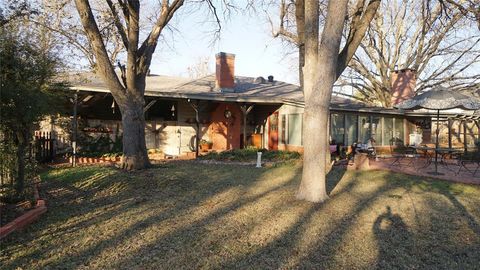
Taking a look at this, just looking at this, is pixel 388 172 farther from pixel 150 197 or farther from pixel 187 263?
pixel 187 263

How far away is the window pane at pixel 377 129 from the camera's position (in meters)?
17.9

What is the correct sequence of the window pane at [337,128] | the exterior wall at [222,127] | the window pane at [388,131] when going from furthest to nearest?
the window pane at [388,131], the exterior wall at [222,127], the window pane at [337,128]

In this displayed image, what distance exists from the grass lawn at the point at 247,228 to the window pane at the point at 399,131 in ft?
37.2

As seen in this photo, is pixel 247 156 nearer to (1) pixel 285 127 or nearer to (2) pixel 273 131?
(1) pixel 285 127

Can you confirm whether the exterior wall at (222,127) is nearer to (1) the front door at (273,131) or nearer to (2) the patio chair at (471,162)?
(1) the front door at (273,131)

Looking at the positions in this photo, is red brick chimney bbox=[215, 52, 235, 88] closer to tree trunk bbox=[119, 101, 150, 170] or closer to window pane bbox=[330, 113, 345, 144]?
window pane bbox=[330, 113, 345, 144]

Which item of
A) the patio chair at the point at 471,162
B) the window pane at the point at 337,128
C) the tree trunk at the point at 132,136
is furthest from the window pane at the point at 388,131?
the tree trunk at the point at 132,136

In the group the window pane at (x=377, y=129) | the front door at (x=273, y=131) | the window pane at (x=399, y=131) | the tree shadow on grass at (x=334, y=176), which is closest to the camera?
the tree shadow on grass at (x=334, y=176)

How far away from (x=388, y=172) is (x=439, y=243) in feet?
19.9

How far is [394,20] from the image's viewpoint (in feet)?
83.1

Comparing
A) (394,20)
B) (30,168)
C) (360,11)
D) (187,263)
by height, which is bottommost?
(187,263)

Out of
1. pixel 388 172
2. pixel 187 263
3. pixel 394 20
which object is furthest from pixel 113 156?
pixel 394 20

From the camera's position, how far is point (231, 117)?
17.1 meters

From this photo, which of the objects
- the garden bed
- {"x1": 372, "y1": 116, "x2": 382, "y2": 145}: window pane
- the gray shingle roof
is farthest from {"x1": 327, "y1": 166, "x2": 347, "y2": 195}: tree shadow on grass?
{"x1": 372, "y1": 116, "x2": 382, "y2": 145}: window pane
